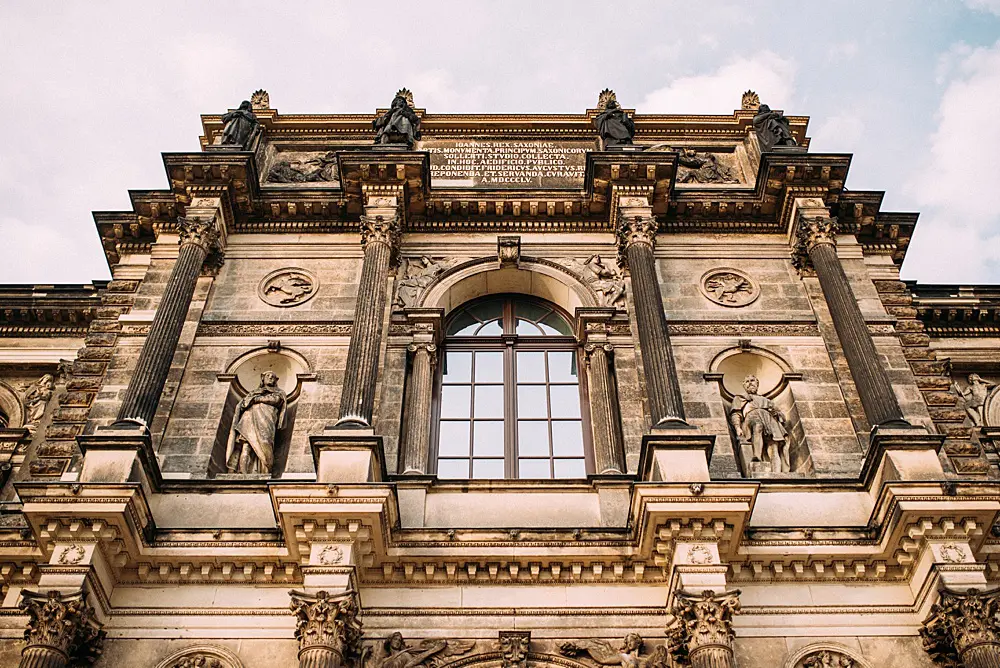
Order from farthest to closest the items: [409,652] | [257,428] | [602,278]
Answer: [602,278]
[257,428]
[409,652]

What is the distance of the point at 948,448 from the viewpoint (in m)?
14.3

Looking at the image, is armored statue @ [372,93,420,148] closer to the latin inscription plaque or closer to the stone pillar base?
the latin inscription plaque

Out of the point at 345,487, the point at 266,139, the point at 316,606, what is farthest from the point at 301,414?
the point at 266,139

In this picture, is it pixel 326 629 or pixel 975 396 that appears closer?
pixel 326 629

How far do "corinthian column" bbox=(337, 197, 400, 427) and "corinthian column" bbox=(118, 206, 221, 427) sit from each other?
8.16 feet

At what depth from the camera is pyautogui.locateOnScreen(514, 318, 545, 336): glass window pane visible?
17.4m

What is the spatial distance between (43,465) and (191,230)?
4.70 meters

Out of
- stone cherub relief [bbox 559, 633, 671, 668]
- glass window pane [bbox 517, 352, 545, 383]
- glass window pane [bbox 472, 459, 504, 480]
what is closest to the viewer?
stone cherub relief [bbox 559, 633, 671, 668]

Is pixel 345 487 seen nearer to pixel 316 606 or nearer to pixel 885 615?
pixel 316 606

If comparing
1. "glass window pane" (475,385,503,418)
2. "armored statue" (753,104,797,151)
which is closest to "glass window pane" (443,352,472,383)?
"glass window pane" (475,385,503,418)

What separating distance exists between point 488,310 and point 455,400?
232 cm

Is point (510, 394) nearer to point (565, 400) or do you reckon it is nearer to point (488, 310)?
point (565, 400)

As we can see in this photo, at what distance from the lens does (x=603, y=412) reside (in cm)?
1509

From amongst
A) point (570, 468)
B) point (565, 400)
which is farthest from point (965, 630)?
point (565, 400)
